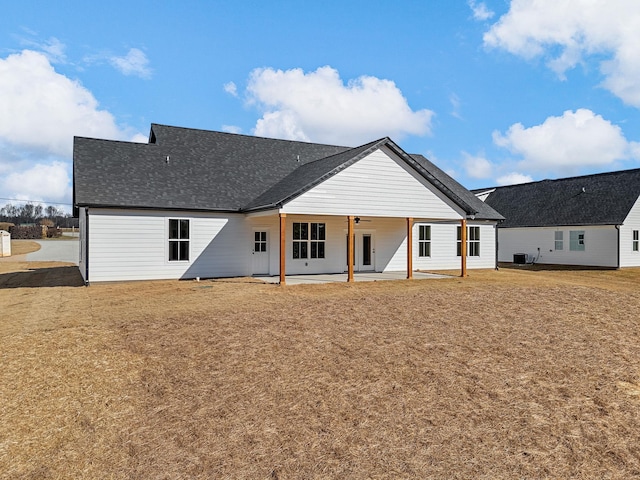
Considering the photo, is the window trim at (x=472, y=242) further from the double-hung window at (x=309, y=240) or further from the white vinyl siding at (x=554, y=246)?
the double-hung window at (x=309, y=240)

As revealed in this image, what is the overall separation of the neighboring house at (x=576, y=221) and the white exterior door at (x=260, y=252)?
65.8 feet

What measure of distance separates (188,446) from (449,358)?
4907 millimetres

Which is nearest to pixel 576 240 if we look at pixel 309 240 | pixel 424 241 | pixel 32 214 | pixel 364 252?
pixel 424 241

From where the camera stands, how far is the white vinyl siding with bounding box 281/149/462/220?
17797 mm

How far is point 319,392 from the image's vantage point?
6.71 meters

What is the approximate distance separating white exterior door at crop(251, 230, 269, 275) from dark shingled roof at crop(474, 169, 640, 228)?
69.2 feet

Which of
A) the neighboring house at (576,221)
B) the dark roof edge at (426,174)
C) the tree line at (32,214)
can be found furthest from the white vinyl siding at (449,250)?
the tree line at (32,214)

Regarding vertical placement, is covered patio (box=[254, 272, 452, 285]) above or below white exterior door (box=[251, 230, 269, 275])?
below

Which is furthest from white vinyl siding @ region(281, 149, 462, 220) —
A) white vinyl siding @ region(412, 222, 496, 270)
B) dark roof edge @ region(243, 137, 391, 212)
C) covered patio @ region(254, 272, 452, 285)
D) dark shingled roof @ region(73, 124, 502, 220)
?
white vinyl siding @ region(412, 222, 496, 270)

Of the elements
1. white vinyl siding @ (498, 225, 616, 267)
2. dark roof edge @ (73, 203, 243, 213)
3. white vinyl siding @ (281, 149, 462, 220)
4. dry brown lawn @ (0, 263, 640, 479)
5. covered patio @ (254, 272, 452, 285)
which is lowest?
dry brown lawn @ (0, 263, 640, 479)

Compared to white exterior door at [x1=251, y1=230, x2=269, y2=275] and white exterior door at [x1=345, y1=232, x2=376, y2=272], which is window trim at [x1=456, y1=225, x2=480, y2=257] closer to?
white exterior door at [x1=345, y1=232, x2=376, y2=272]

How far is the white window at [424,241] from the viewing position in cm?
2456

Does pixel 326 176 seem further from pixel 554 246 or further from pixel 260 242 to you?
pixel 554 246

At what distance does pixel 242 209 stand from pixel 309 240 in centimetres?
361
